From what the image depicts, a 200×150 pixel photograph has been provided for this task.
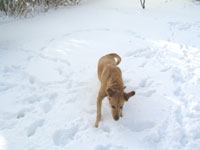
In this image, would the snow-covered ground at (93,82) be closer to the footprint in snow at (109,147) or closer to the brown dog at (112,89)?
the footprint in snow at (109,147)

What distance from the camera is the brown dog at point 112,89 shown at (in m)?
2.48

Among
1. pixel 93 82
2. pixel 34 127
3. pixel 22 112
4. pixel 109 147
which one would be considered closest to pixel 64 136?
pixel 34 127

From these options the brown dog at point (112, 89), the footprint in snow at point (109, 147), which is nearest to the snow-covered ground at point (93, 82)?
the footprint in snow at point (109, 147)

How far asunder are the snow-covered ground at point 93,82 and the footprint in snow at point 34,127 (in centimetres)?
1

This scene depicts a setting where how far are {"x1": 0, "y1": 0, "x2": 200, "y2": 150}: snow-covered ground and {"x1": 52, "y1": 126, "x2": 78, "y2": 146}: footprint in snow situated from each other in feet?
0.04

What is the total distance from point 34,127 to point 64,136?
486 mm

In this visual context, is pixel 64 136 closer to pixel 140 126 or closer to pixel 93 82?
pixel 140 126

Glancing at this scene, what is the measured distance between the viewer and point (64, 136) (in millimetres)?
2602

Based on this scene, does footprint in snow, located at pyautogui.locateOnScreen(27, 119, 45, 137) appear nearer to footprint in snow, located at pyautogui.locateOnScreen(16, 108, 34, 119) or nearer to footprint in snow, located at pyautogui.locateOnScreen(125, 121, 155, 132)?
footprint in snow, located at pyautogui.locateOnScreen(16, 108, 34, 119)

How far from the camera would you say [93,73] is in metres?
4.00

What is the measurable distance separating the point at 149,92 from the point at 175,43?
226cm

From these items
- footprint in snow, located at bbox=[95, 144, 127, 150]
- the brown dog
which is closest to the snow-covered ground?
footprint in snow, located at bbox=[95, 144, 127, 150]

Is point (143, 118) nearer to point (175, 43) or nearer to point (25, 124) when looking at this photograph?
point (25, 124)

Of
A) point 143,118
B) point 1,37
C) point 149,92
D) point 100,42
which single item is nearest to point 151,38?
point 100,42
